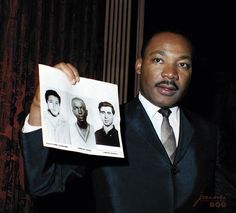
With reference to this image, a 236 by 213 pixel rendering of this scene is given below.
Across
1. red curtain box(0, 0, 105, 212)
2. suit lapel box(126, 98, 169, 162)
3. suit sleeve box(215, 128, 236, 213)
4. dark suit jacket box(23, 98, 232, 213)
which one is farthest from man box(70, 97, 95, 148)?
red curtain box(0, 0, 105, 212)

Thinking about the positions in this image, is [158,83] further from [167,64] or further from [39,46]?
[39,46]

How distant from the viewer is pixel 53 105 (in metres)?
0.93

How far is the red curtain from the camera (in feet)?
6.50

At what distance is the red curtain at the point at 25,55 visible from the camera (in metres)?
1.98

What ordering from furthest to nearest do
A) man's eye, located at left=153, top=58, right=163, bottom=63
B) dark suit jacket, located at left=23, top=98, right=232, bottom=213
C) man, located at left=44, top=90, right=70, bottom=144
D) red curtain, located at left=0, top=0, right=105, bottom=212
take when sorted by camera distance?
red curtain, located at left=0, top=0, right=105, bottom=212
man's eye, located at left=153, top=58, right=163, bottom=63
dark suit jacket, located at left=23, top=98, right=232, bottom=213
man, located at left=44, top=90, right=70, bottom=144

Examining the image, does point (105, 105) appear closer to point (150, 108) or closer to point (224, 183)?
point (150, 108)

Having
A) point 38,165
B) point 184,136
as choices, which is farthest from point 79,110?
point 184,136

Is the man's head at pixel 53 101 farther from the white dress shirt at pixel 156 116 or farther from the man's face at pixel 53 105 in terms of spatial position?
the white dress shirt at pixel 156 116

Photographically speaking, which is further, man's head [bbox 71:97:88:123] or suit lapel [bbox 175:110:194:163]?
suit lapel [bbox 175:110:194:163]

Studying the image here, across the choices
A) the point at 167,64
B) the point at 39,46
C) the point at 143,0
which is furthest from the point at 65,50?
the point at 167,64

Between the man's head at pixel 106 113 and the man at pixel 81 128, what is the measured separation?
37mm

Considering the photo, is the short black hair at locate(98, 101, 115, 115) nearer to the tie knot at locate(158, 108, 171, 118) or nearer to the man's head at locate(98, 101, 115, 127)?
the man's head at locate(98, 101, 115, 127)

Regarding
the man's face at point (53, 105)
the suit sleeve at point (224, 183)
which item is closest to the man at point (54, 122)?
the man's face at point (53, 105)

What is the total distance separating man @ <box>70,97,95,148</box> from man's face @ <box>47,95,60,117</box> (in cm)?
5
